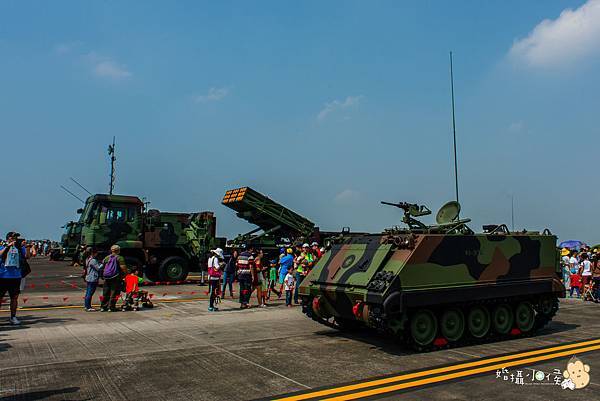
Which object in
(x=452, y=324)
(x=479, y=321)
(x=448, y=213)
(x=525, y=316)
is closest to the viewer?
(x=452, y=324)

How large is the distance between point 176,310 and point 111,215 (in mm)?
8235

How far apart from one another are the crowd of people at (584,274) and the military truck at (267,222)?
1019cm

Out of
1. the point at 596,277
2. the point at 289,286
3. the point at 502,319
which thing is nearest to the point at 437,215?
the point at 502,319

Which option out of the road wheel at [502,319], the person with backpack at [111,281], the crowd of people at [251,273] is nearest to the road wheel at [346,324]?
the road wheel at [502,319]

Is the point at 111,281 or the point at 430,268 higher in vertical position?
the point at 430,268

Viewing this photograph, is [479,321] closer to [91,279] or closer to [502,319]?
[502,319]

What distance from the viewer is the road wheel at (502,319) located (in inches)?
350

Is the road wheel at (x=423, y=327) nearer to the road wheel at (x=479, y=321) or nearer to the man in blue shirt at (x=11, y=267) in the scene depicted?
the road wheel at (x=479, y=321)

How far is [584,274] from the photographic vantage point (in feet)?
51.6

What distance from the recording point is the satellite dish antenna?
33.9 feet

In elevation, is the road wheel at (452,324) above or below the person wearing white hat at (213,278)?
below

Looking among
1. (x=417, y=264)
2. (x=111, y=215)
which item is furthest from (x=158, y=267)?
(x=417, y=264)

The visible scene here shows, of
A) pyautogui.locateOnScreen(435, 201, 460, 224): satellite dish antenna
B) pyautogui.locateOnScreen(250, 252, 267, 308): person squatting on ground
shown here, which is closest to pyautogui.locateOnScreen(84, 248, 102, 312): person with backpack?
pyautogui.locateOnScreen(250, 252, 267, 308): person squatting on ground

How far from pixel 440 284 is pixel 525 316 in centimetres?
245
